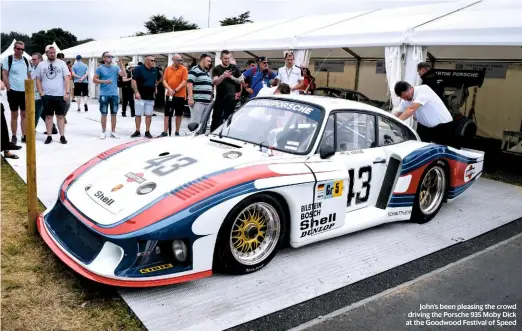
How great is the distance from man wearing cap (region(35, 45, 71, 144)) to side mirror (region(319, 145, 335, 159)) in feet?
18.3

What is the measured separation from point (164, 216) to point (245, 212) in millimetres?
662

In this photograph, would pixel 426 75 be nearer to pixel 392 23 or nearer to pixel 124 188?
pixel 392 23

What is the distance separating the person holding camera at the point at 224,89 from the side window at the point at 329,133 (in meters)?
3.83

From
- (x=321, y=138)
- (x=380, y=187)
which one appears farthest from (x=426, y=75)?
(x=321, y=138)

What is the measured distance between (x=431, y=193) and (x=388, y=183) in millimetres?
897

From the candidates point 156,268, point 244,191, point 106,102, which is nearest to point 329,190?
point 244,191

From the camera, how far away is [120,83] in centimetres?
1366

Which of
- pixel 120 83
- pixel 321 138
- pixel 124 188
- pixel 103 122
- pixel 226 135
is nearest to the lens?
pixel 124 188

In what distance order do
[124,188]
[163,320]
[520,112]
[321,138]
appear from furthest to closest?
[520,112], [321,138], [124,188], [163,320]

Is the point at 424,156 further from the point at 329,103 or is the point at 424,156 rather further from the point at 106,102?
the point at 106,102

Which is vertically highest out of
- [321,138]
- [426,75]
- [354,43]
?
[354,43]

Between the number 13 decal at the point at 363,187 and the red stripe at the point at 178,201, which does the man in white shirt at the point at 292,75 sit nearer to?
the number 13 decal at the point at 363,187

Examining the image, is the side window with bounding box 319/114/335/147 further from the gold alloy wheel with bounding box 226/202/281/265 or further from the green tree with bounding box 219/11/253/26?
the green tree with bounding box 219/11/253/26

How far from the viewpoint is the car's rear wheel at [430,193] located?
477 centimetres
